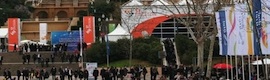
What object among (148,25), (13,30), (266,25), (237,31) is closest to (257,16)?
(266,25)

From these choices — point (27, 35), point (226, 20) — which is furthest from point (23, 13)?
point (226, 20)

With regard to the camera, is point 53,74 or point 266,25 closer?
point 266,25

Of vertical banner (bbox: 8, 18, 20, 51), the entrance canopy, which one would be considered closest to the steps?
vertical banner (bbox: 8, 18, 20, 51)

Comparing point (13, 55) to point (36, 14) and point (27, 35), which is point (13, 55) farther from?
point (36, 14)

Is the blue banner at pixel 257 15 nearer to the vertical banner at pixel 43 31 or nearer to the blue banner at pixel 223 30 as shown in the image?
the blue banner at pixel 223 30

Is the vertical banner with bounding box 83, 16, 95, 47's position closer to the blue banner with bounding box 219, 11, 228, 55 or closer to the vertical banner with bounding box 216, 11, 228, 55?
the vertical banner with bounding box 216, 11, 228, 55

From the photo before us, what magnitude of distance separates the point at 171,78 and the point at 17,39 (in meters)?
25.6

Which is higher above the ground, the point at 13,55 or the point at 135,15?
the point at 135,15

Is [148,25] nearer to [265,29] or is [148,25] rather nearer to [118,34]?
[118,34]

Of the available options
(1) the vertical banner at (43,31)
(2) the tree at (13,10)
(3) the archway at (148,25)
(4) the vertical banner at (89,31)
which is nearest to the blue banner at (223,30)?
(4) the vertical banner at (89,31)

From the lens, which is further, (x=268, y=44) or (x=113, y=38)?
(x=113, y=38)

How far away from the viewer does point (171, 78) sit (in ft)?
116

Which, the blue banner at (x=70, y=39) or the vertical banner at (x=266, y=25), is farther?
Answer: the blue banner at (x=70, y=39)

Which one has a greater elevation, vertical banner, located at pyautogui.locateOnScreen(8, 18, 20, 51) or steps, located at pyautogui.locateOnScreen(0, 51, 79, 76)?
vertical banner, located at pyautogui.locateOnScreen(8, 18, 20, 51)
